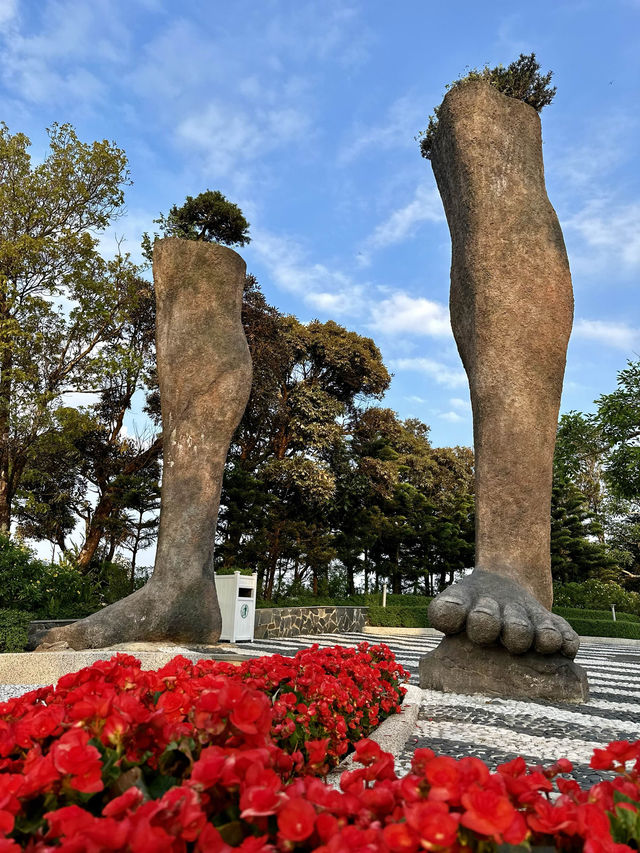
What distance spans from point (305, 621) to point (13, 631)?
20.0 feet

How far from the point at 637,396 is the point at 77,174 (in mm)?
11592

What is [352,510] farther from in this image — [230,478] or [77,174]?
[77,174]

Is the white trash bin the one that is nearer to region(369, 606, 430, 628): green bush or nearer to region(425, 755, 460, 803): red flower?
region(369, 606, 430, 628): green bush

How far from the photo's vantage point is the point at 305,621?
11.0 metres

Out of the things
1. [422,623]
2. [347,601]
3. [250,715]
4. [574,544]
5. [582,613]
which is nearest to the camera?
[250,715]

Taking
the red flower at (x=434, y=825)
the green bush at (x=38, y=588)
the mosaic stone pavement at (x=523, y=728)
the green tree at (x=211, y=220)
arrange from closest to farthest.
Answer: the red flower at (x=434, y=825) → the mosaic stone pavement at (x=523, y=728) → the green bush at (x=38, y=588) → the green tree at (x=211, y=220)

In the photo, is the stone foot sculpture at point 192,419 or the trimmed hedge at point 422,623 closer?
the stone foot sculpture at point 192,419

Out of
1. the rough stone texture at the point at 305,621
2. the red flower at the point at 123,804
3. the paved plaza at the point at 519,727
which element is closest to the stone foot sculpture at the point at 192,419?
the paved plaza at the point at 519,727

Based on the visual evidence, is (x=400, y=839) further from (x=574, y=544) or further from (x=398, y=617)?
(x=574, y=544)

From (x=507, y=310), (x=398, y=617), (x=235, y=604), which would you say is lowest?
(x=398, y=617)

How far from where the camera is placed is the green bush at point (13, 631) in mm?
5582

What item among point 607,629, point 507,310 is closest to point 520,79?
point 507,310

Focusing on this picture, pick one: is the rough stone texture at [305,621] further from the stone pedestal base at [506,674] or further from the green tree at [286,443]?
the stone pedestal base at [506,674]

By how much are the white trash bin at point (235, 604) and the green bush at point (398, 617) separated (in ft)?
22.2
